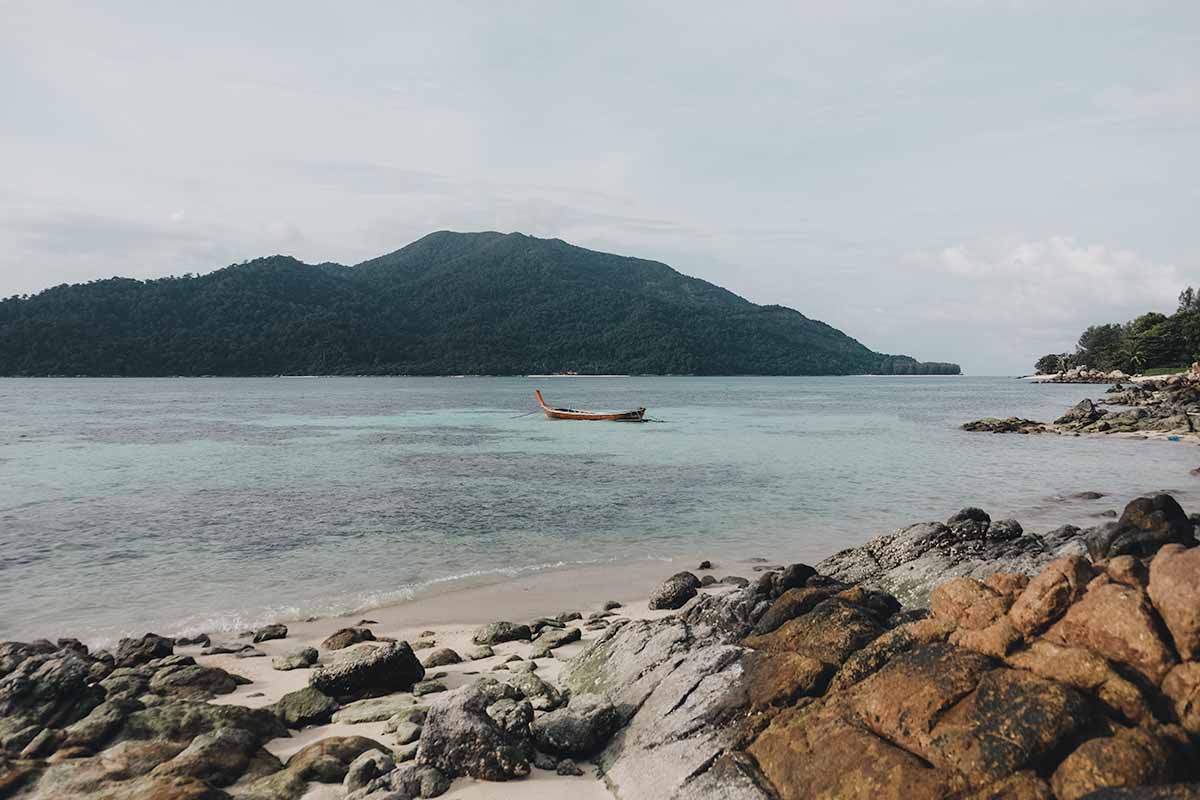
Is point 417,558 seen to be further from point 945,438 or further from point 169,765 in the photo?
point 945,438

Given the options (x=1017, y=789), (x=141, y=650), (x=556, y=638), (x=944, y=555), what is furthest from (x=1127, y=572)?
(x=141, y=650)

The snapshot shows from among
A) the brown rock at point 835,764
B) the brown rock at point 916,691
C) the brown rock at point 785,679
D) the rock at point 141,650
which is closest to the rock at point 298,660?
the rock at point 141,650

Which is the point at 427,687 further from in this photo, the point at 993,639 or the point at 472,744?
the point at 993,639

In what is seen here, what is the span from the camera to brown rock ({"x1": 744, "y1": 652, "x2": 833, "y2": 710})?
7070 millimetres

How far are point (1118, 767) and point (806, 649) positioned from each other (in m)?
3.07

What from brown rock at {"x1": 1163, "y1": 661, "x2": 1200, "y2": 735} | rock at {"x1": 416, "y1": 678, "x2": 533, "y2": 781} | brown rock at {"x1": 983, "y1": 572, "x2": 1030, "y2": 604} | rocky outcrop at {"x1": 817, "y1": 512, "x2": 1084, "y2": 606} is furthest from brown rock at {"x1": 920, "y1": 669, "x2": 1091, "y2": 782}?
rocky outcrop at {"x1": 817, "y1": 512, "x2": 1084, "y2": 606}

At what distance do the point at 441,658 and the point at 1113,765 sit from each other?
877cm

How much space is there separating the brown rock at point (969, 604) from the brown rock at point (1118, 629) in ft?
1.83

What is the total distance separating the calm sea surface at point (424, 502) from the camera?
16656mm

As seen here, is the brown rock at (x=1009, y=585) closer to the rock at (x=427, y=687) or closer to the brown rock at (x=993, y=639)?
the brown rock at (x=993, y=639)

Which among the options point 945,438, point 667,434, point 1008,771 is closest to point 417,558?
point 1008,771

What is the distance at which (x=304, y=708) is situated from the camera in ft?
30.2

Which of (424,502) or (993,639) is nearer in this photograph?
(993,639)

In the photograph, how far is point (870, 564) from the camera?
13.8 metres
